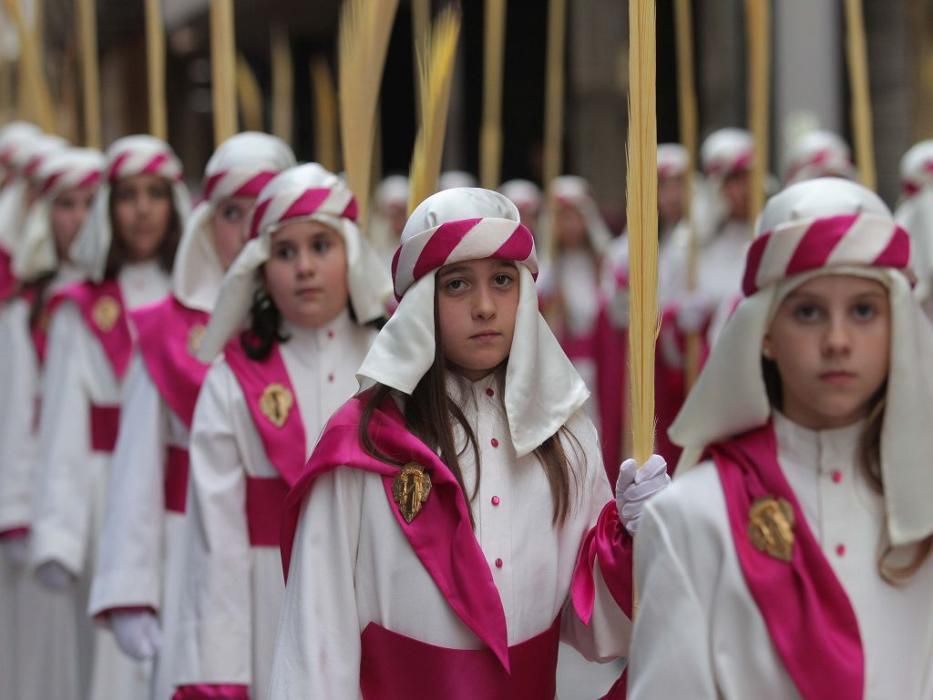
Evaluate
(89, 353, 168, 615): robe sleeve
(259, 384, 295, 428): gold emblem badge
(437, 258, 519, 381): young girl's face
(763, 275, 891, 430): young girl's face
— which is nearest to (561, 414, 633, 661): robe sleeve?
(437, 258, 519, 381): young girl's face

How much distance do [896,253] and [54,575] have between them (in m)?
3.81

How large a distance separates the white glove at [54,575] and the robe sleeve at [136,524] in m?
0.81

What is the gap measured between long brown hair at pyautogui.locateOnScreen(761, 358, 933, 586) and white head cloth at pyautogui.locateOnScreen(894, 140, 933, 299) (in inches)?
149

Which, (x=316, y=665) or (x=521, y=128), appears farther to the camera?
(x=521, y=128)

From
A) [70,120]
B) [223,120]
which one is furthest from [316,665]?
[70,120]

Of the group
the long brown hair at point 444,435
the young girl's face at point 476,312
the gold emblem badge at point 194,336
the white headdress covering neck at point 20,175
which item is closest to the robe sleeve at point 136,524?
the gold emblem badge at point 194,336

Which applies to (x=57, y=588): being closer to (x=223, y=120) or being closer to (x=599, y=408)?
(x=223, y=120)

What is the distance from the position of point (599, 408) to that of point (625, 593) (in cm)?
778

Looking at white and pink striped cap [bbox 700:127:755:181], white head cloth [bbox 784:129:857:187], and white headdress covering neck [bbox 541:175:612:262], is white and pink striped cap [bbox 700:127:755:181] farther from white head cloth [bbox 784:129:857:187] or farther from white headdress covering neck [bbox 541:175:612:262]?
white headdress covering neck [bbox 541:175:612:262]

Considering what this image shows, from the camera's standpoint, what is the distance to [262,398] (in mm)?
4590

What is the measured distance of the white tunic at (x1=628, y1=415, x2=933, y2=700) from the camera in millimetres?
3027

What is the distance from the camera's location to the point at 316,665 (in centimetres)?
355

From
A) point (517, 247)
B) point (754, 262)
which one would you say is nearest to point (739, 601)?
point (754, 262)

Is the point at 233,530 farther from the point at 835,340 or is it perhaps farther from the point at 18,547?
the point at 18,547
